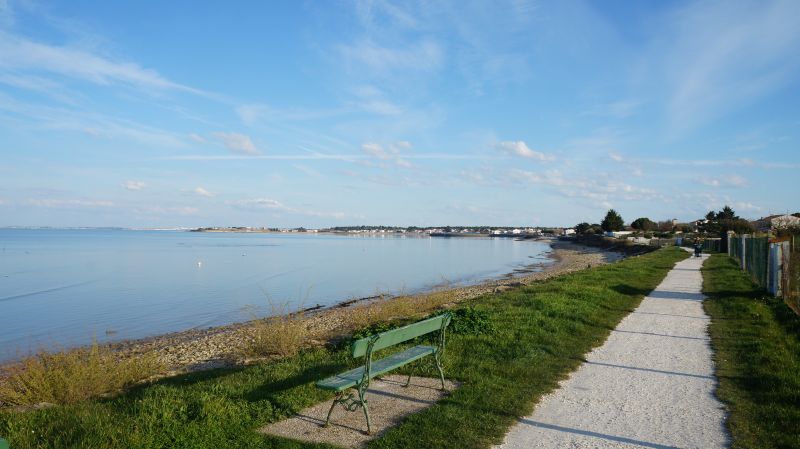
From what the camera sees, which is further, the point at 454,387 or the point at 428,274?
the point at 428,274

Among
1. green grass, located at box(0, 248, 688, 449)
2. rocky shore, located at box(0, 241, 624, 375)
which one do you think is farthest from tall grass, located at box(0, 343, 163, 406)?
rocky shore, located at box(0, 241, 624, 375)

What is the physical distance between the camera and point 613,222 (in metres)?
105

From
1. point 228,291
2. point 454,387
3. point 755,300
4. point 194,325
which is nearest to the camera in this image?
point 454,387

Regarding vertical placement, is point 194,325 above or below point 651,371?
below

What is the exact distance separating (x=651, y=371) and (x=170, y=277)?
34.8 meters

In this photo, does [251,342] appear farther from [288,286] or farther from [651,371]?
[288,286]

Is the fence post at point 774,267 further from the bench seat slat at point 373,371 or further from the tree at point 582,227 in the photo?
the tree at point 582,227

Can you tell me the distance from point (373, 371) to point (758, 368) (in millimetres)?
5444

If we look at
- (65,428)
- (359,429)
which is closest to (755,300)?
(359,429)

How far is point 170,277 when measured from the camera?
121ft

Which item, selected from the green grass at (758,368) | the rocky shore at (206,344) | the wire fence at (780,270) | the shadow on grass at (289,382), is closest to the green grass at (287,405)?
the shadow on grass at (289,382)

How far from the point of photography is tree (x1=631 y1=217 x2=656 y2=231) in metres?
103

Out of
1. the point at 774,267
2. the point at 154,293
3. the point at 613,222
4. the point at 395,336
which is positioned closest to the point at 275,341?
the point at 395,336

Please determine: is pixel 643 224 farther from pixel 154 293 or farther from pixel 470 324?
pixel 470 324
